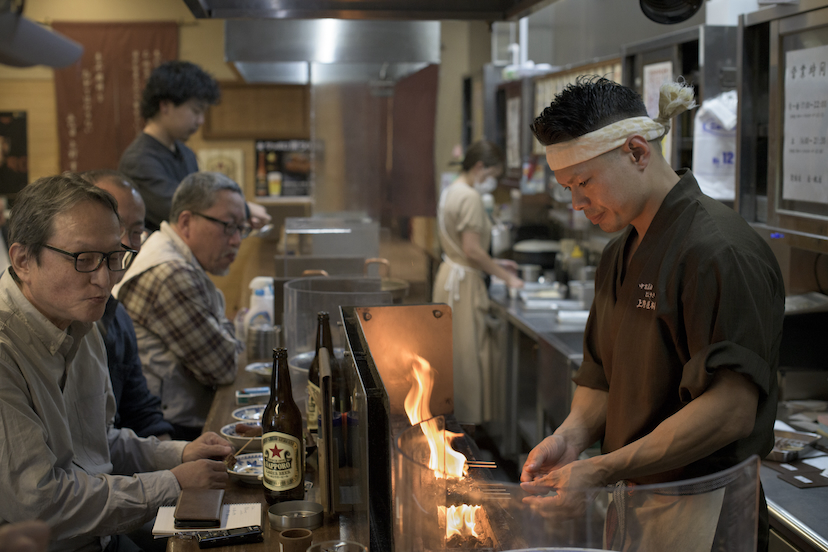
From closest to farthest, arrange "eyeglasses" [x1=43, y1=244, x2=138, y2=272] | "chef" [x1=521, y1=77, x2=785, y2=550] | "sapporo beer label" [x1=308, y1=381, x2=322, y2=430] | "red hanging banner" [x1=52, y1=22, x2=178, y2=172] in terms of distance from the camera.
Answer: "chef" [x1=521, y1=77, x2=785, y2=550]
"eyeglasses" [x1=43, y1=244, x2=138, y2=272]
"sapporo beer label" [x1=308, y1=381, x2=322, y2=430]
"red hanging banner" [x1=52, y1=22, x2=178, y2=172]

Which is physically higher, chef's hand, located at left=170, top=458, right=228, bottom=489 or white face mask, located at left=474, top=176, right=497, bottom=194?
white face mask, located at left=474, top=176, right=497, bottom=194

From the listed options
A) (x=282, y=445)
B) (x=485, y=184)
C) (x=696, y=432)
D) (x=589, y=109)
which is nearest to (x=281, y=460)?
(x=282, y=445)

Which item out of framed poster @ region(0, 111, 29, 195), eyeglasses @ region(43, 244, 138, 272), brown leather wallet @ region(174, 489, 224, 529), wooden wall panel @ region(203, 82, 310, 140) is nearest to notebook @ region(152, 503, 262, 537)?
brown leather wallet @ region(174, 489, 224, 529)

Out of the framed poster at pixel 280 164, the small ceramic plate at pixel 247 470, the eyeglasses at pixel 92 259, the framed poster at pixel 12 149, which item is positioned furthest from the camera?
the framed poster at pixel 280 164

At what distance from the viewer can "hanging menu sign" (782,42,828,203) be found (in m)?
1.91

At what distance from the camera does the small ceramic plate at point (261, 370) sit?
2637 mm

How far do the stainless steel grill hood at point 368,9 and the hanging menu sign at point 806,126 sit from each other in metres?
0.74

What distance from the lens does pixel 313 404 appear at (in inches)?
72.4

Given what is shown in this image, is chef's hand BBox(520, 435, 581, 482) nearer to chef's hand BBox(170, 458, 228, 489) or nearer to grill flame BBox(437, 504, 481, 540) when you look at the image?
grill flame BBox(437, 504, 481, 540)

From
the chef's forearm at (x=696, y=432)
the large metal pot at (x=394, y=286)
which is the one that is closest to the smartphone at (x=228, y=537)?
the chef's forearm at (x=696, y=432)

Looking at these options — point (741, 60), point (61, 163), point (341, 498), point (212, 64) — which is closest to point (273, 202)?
point (212, 64)

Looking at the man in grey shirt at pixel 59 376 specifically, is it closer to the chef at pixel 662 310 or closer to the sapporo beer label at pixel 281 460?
the sapporo beer label at pixel 281 460

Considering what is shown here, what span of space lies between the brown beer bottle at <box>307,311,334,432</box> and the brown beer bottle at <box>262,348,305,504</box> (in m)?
0.11

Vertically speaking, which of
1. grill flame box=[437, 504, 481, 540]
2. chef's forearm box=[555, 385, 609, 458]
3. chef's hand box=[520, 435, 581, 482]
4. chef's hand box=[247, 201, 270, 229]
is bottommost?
chef's hand box=[520, 435, 581, 482]
